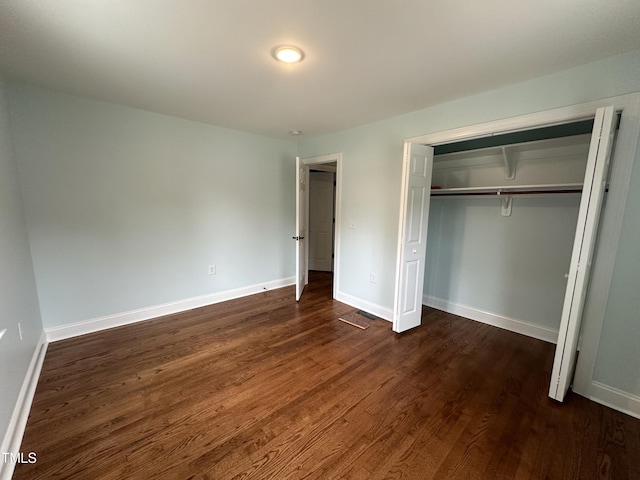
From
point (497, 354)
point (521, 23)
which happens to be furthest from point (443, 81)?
point (497, 354)

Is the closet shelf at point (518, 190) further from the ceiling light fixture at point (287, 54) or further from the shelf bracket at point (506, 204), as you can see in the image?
the ceiling light fixture at point (287, 54)

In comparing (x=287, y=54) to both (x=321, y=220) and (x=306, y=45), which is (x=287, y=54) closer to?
(x=306, y=45)

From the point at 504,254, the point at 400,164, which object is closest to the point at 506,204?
the point at 504,254

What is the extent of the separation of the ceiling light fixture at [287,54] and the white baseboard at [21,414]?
2.66m

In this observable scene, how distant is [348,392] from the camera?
1.97 metres

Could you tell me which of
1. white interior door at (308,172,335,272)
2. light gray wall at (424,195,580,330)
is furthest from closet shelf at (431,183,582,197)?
white interior door at (308,172,335,272)

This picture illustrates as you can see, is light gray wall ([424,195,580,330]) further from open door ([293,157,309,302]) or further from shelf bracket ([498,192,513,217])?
open door ([293,157,309,302])

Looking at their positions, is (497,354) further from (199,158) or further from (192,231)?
(199,158)

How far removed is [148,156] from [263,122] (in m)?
1.36

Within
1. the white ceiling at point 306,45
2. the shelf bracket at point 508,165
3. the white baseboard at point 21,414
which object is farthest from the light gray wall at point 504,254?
the white baseboard at point 21,414

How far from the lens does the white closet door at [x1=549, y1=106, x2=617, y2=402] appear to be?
5.23ft

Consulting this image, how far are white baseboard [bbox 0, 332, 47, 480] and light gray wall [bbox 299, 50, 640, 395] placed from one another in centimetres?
310

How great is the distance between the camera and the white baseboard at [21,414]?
1.32 m

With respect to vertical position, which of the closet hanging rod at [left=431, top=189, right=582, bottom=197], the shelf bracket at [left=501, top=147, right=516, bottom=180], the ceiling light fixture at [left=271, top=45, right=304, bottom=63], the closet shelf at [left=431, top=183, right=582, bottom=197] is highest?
the ceiling light fixture at [left=271, top=45, right=304, bottom=63]
